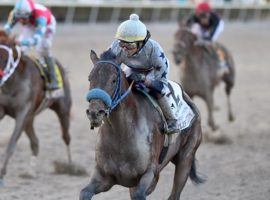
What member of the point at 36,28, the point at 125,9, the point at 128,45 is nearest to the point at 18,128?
the point at 36,28

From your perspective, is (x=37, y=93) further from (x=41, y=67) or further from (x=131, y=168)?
(x=131, y=168)

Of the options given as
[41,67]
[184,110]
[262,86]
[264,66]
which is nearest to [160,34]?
[264,66]

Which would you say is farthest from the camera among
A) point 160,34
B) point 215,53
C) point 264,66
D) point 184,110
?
point 160,34

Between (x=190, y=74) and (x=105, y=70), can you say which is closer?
(x=105, y=70)

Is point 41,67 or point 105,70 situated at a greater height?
point 105,70

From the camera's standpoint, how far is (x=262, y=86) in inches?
683

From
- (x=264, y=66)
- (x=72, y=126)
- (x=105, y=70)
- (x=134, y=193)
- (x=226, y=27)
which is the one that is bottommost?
(x=226, y=27)

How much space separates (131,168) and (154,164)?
21cm

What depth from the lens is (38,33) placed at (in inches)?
338

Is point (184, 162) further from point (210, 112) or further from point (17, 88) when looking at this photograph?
point (210, 112)

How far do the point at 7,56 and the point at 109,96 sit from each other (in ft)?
11.1

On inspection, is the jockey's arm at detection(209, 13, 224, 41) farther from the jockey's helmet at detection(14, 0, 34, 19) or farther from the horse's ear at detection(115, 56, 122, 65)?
the horse's ear at detection(115, 56, 122, 65)

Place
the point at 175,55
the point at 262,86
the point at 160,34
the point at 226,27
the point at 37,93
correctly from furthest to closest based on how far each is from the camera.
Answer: the point at 226,27 < the point at 160,34 < the point at 262,86 < the point at 175,55 < the point at 37,93

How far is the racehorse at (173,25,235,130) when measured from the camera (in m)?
11.5
